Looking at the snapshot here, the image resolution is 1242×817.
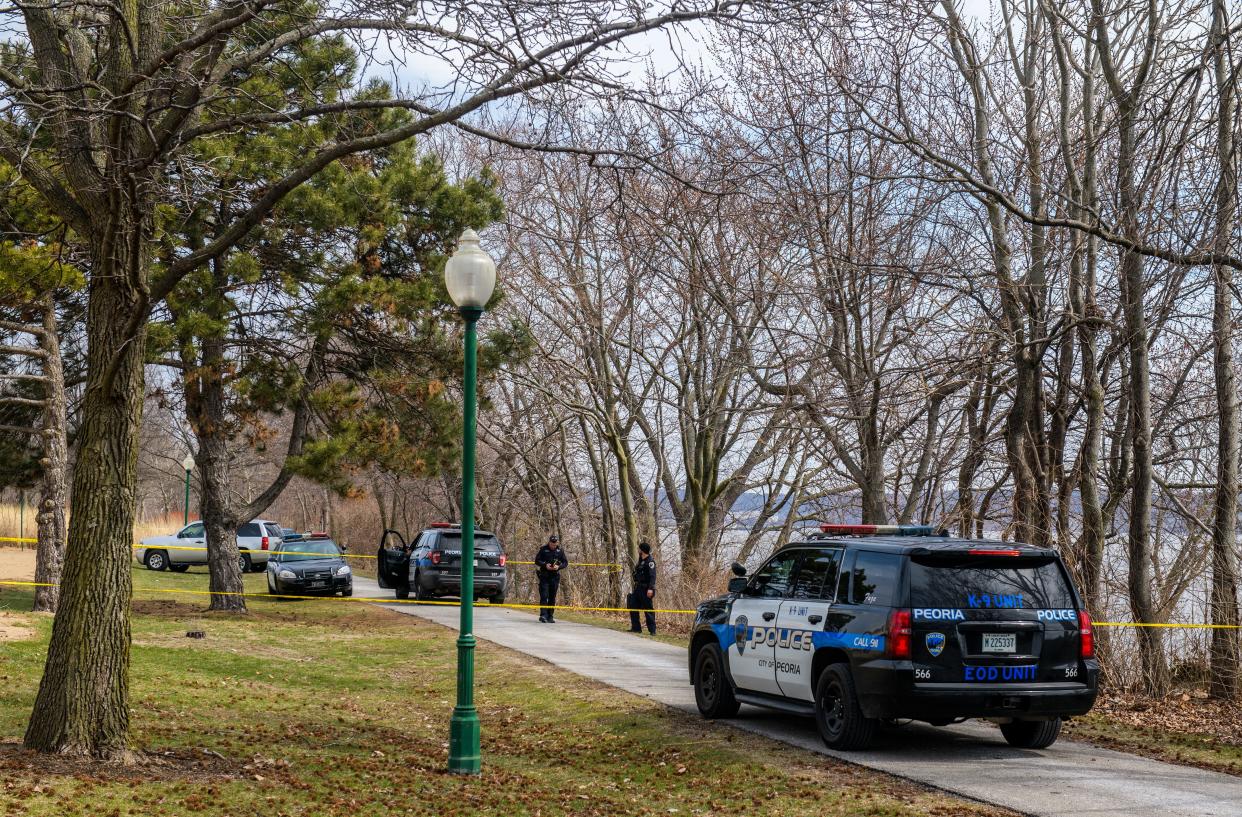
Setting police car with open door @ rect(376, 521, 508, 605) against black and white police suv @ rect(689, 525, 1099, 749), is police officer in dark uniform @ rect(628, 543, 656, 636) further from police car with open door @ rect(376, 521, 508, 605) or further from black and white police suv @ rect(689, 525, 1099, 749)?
black and white police suv @ rect(689, 525, 1099, 749)

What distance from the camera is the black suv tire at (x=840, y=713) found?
1041 cm

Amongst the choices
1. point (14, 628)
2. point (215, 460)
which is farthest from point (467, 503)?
point (215, 460)

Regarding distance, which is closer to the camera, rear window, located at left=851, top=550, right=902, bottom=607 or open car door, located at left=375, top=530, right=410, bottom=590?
rear window, located at left=851, top=550, right=902, bottom=607

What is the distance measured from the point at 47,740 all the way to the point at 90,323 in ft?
9.71

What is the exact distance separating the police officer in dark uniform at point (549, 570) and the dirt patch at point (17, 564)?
13.3 meters

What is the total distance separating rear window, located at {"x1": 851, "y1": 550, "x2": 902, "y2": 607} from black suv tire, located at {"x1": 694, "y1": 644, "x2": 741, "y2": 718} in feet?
7.36

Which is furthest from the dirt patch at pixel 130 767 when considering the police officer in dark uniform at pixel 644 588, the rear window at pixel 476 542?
the rear window at pixel 476 542

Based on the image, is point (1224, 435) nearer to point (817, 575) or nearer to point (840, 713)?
point (817, 575)

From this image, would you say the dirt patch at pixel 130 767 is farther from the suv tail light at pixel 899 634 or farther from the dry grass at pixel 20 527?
the dry grass at pixel 20 527

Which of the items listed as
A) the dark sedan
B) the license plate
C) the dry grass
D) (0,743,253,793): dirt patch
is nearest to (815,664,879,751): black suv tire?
the license plate

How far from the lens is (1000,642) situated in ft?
33.2

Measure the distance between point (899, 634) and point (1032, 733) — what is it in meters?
1.93

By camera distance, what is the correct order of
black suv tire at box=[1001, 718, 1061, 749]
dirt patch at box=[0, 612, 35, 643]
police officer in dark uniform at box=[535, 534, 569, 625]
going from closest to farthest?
black suv tire at box=[1001, 718, 1061, 749] < dirt patch at box=[0, 612, 35, 643] < police officer in dark uniform at box=[535, 534, 569, 625]

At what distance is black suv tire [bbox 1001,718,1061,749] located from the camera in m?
10.8
